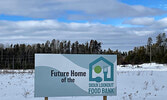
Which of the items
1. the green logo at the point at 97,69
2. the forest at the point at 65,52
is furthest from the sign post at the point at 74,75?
the forest at the point at 65,52

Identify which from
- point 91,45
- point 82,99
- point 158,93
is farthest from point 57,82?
point 91,45

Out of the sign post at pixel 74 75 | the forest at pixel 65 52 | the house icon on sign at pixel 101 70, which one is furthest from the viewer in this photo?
the forest at pixel 65 52

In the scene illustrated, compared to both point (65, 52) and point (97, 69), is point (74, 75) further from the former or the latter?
point (65, 52)

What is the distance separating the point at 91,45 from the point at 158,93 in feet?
174

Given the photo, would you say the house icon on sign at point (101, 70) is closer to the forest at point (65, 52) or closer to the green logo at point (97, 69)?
the green logo at point (97, 69)

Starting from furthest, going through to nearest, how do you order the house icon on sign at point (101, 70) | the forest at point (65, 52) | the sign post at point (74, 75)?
the forest at point (65, 52) → the house icon on sign at point (101, 70) → the sign post at point (74, 75)

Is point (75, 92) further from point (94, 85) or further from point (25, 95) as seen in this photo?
point (25, 95)

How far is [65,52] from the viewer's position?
63.2 metres

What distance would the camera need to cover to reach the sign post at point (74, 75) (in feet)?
19.4

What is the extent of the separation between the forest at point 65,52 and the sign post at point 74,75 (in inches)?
1666

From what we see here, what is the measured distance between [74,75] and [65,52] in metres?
57.3

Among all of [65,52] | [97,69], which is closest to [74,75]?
[97,69]

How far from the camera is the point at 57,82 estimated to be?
19.5 feet

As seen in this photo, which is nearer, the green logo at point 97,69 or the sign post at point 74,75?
the sign post at point 74,75
